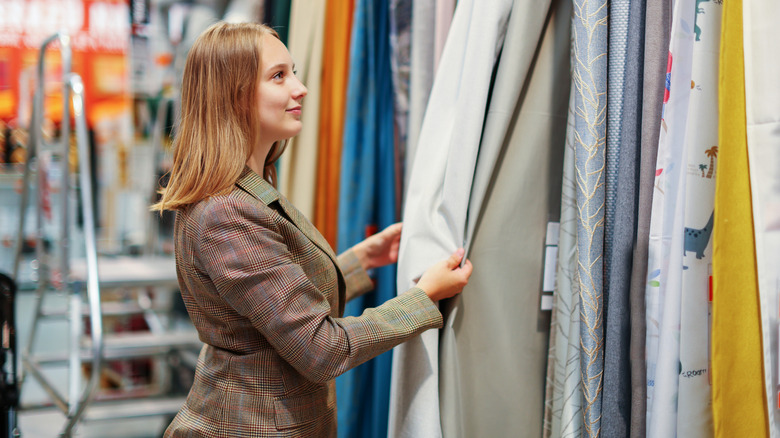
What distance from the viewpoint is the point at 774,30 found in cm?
81

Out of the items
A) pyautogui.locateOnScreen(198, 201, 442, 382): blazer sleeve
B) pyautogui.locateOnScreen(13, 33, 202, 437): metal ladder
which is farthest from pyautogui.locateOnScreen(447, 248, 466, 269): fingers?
pyautogui.locateOnScreen(13, 33, 202, 437): metal ladder

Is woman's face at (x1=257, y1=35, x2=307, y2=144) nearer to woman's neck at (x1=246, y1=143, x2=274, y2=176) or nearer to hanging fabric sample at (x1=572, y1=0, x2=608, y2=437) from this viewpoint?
woman's neck at (x1=246, y1=143, x2=274, y2=176)

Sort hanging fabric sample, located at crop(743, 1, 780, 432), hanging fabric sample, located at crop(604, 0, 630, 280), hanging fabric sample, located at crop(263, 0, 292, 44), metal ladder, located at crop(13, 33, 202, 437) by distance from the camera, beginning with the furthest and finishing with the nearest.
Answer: metal ladder, located at crop(13, 33, 202, 437) → hanging fabric sample, located at crop(263, 0, 292, 44) → hanging fabric sample, located at crop(604, 0, 630, 280) → hanging fabric sample, located at crop(743, 1, 780, 432)

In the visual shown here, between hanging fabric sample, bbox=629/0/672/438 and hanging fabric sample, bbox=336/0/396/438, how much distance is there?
0.72 meters

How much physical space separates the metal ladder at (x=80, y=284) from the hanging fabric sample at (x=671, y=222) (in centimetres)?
172

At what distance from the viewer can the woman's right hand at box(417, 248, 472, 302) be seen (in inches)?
44.8

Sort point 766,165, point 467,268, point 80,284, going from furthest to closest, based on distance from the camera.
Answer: point 80,284
point 467,268
point 766,165

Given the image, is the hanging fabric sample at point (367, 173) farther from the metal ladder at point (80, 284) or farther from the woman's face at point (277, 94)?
the metal ladder at point (80, 284)

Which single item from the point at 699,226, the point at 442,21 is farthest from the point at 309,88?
the point at 699,226

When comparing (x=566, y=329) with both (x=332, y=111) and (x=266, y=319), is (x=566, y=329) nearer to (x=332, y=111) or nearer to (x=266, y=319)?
(x=266, y=319)

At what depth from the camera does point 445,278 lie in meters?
1.14

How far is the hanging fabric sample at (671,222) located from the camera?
0.93 metres

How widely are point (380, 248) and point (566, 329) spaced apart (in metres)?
0.52

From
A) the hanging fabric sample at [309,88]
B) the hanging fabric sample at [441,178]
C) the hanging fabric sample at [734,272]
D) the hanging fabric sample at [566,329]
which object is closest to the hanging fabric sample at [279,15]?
the hanging fabric sample at [309,88]
